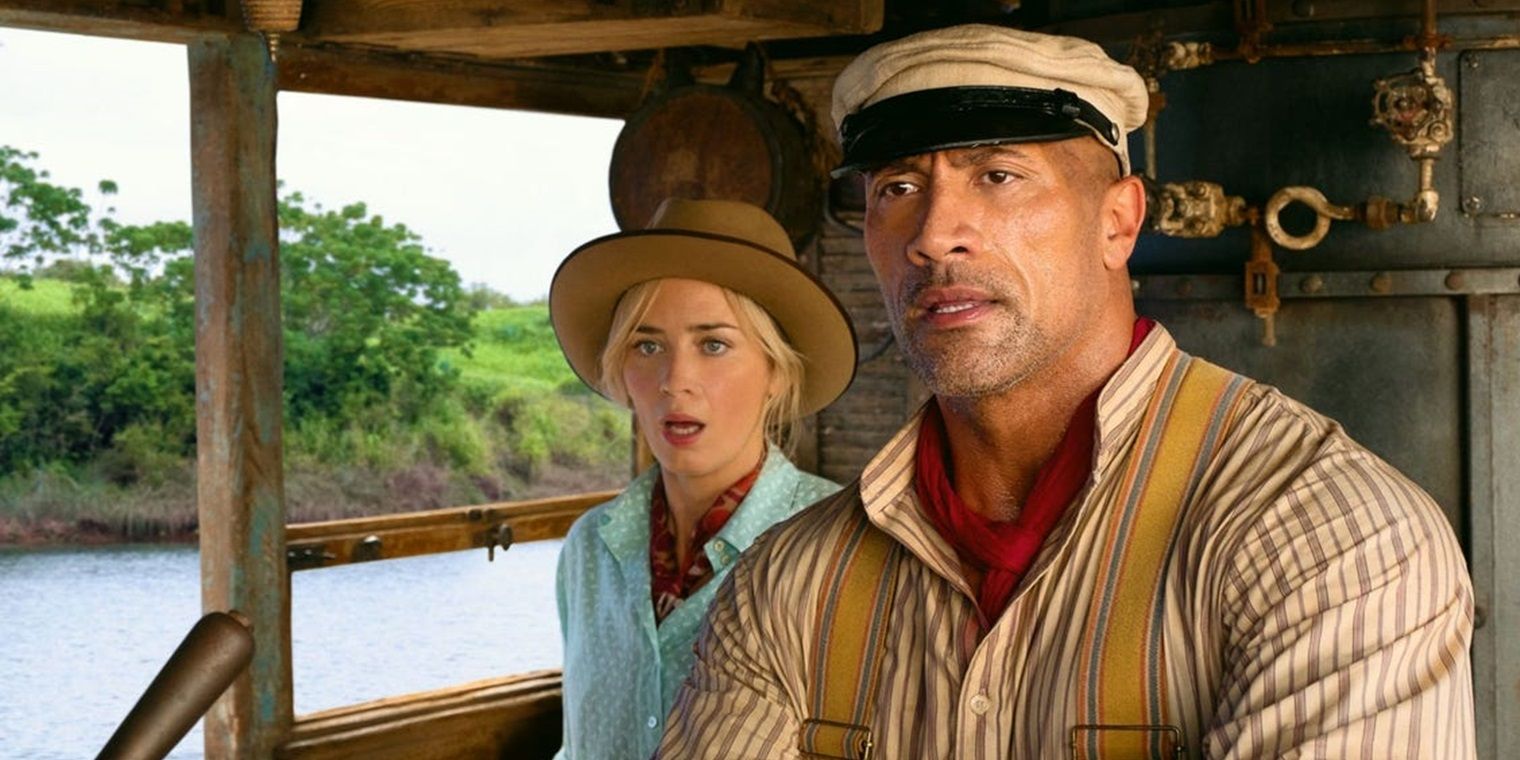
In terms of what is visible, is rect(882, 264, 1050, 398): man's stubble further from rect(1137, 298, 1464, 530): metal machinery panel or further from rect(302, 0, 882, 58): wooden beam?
rect(302, 0, 882, 58): wooden beam

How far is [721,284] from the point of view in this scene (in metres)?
3.27

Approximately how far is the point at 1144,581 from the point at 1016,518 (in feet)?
0.81

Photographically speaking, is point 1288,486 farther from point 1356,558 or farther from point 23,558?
point 23,558

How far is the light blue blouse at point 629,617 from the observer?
10.1 ft

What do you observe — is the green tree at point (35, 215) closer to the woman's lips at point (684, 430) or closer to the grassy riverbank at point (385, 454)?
the grassy riverbank at point (385, 454)

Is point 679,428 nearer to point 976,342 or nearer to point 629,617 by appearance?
point 629,617

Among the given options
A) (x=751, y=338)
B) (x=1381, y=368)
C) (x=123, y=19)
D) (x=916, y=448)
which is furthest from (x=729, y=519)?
(x=123, y=19)

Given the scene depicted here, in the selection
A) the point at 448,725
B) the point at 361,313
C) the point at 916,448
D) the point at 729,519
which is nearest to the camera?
the point at 916,448

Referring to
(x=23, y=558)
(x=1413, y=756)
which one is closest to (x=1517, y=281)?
(x=1413, y=756)

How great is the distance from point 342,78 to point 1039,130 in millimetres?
3052

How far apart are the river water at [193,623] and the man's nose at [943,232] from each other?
3.06m

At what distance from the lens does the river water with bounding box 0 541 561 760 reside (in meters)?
4.39

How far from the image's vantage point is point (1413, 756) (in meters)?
1.57

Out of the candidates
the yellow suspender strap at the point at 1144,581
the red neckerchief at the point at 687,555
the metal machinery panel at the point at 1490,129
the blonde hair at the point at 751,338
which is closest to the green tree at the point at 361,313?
the blonde hair at the point at 751,338
